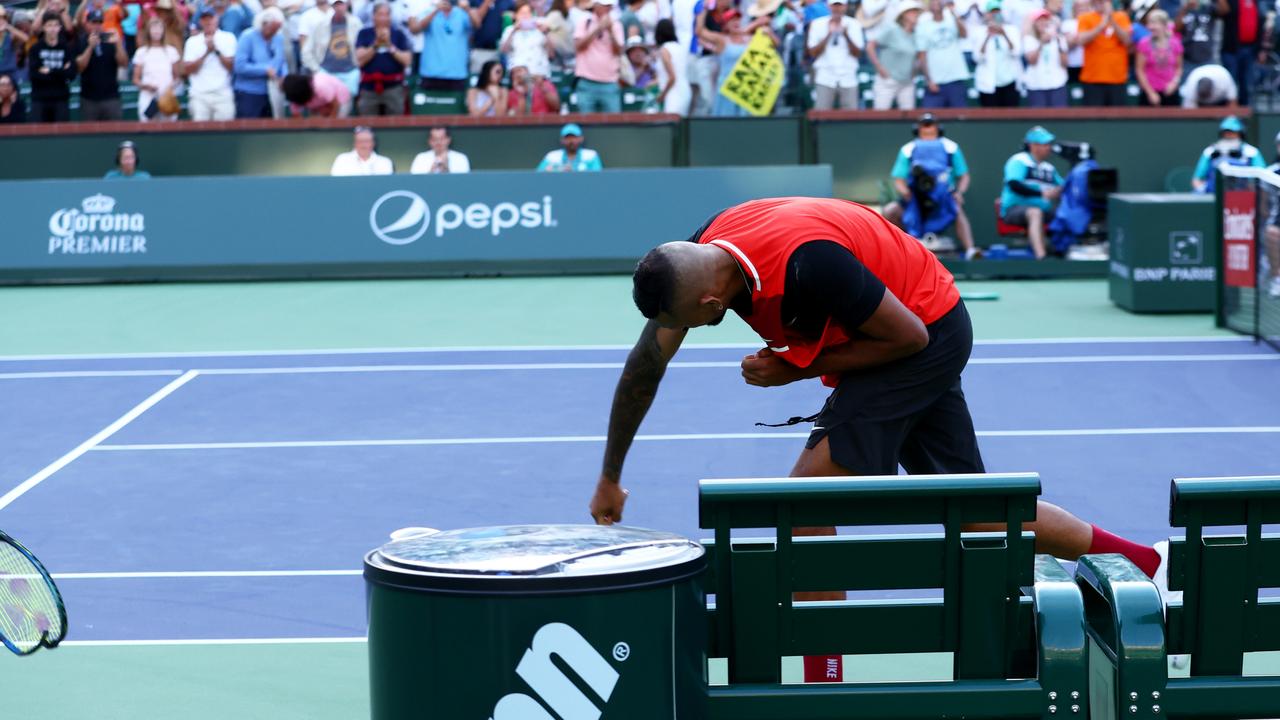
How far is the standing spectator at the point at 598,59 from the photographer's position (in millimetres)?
20328

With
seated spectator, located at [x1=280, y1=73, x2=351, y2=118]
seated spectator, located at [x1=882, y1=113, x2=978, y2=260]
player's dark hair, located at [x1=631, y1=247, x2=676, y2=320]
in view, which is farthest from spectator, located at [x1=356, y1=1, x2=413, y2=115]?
player's dark hair, located at [x1=631, y1=247, x2=676, y2=320]

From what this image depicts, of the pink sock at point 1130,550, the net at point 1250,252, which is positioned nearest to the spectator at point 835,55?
the net at point 1250,252

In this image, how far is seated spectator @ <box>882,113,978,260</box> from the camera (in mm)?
18641

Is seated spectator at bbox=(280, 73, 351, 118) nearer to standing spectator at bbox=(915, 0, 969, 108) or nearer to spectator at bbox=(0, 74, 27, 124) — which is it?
spectator at bbox=(0, 74, 27, 124)

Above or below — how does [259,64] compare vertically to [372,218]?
above

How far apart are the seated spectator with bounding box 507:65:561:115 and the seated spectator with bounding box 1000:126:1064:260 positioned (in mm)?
5814

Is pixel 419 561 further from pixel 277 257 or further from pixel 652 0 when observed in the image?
pixel 652 0

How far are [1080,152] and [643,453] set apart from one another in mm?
11292

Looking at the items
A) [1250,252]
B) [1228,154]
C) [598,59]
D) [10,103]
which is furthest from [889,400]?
[10,103]

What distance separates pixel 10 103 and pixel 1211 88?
15306mm

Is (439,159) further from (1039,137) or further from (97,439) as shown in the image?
(97,439)

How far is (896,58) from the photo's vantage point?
20.7m

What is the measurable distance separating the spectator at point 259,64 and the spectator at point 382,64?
1042 mm

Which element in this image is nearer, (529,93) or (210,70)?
(529,93)
